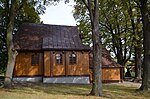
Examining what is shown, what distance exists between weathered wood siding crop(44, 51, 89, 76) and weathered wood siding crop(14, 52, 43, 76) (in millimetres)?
864

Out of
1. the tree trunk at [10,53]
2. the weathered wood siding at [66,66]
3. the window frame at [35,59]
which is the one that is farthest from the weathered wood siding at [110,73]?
the tree trunk at [10,53]

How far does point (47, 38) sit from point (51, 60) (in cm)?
288

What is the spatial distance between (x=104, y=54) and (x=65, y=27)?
6294 millimetres

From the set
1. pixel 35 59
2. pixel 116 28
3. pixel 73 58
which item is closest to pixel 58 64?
pixel 73 58

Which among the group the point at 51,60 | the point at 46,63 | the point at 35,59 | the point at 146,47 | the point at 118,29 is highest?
the point at 118,29

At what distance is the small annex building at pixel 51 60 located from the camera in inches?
1190

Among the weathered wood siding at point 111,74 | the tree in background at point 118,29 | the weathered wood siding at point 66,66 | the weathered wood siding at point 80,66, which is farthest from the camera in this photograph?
the tree in background at point 118,29

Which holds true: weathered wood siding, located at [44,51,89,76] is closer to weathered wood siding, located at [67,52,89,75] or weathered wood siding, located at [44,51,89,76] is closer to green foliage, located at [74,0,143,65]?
weathered wood siding, located at [67,52,89,75]

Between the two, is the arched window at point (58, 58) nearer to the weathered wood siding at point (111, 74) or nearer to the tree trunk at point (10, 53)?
the weathered wood siding at point (111, 74)

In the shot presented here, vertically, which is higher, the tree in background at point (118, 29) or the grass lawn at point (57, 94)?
the tree in background at point (118, 29)

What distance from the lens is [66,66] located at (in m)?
30.9

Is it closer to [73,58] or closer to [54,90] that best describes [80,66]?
[73,58]

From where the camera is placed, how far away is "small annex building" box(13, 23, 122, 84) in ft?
99.2

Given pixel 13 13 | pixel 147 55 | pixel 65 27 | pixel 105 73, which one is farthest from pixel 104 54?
pixel 13 13
